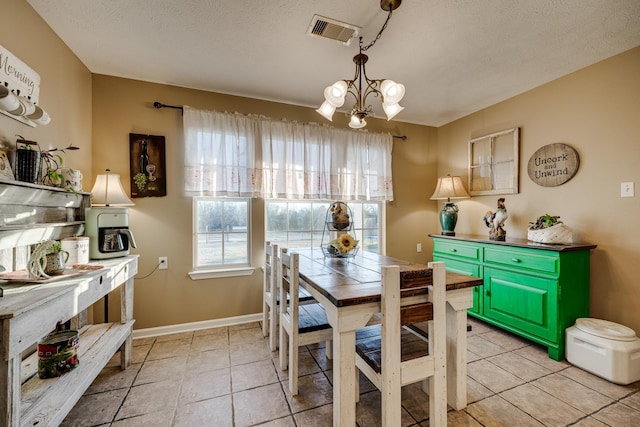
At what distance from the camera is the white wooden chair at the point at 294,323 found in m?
1.72

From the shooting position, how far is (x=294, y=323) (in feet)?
5.67

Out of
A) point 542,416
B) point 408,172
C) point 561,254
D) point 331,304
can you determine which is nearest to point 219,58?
point 331,304

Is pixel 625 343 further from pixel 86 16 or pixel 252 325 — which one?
pixel 86 16

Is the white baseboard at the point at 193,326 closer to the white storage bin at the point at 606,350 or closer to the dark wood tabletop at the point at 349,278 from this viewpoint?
the dark wood tabletop at the point at 349,278

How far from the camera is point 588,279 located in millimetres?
2268

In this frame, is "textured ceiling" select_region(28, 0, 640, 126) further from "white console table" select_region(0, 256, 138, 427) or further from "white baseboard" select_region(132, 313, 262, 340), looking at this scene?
"white baseboard" select_region(132, 313, 262, 340)

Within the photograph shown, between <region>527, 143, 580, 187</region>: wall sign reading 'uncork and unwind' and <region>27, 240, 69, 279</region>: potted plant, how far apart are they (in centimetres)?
389

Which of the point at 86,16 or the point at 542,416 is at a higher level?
the point at 86,16

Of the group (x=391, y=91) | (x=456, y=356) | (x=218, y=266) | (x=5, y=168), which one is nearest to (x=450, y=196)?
(x=391, y=91)

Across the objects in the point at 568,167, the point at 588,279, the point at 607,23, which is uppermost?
the point at 607,23

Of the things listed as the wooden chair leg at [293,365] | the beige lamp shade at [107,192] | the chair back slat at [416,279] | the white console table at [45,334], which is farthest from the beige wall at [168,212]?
the chair back slat at [416,279]

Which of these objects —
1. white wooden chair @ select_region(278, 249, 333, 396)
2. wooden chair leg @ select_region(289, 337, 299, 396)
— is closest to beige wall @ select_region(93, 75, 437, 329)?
white wooden chair @ select_region(278, 249, 333, 396)

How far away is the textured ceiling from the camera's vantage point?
171 cm

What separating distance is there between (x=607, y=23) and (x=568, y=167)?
1.14 meters
